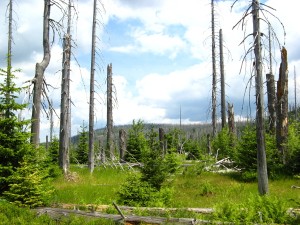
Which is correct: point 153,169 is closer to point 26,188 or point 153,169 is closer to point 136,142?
point 26,188

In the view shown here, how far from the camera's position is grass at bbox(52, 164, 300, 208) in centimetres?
1267

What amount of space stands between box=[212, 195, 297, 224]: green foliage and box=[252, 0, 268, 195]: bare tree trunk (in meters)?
3.56

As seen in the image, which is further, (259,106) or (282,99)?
(282,99)

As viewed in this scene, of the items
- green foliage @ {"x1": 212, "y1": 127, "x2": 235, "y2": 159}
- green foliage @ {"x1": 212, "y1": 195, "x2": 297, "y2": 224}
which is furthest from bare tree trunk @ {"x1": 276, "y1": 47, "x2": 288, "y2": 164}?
green foliage @ {"x1": 212, "y1": 195, "x2": 297, "y2": 224}

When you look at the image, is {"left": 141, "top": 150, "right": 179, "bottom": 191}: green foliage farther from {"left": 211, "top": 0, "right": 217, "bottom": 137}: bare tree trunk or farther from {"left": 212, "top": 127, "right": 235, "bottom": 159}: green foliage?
{"left": 211, "top": 0, "right": 217, "bottom": 137}: bare tree trunk

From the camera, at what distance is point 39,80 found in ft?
45.8

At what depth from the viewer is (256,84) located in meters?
12.1

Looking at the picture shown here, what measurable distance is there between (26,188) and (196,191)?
723cm

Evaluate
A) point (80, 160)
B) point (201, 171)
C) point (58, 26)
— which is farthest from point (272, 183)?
point (80, 160)

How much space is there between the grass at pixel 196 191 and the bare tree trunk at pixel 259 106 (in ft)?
3.31

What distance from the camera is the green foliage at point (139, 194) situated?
11.3 meters

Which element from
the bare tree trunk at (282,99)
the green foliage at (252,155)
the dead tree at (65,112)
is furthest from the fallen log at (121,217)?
the bare tree trunk at (282,99)

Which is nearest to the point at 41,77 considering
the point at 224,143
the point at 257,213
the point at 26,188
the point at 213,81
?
the point at 26,188

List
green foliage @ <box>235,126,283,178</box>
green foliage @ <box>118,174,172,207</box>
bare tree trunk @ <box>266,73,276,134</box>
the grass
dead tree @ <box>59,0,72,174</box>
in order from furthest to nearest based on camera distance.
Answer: dead tree @ <box>59,0,72,174</box> < bare tree trunk @ <box>266,73,276,134</box> < green foliage @ <box>235,126,283,178</box> < the grass < green foliage @ <box>118,174,172,207</box>
